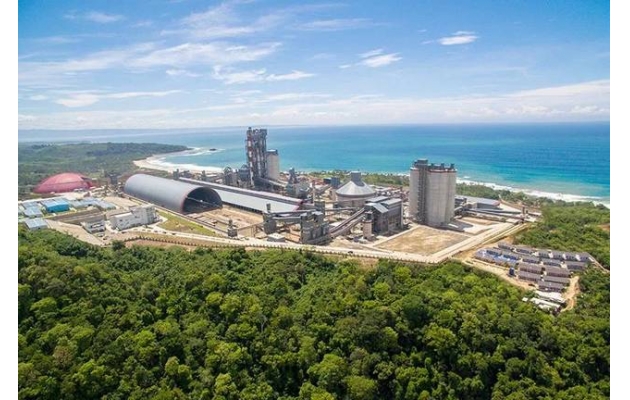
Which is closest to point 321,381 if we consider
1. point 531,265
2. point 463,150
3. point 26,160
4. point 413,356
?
point 413,356

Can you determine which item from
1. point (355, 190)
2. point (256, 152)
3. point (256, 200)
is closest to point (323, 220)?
point (355, 190)

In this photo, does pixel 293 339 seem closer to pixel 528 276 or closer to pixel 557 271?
pixel 528 276

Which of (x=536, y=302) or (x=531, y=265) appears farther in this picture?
(x=531, y=265)

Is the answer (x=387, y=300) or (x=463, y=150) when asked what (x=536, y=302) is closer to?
(x=387, y=300)

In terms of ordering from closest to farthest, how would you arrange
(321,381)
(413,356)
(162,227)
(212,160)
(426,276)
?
(321,381)
(413,356)
(426,276)
(162,227)
(212,160)

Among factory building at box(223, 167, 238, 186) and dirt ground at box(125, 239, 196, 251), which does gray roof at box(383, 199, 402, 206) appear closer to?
dirt ground at box(125, 239, 196, 251)

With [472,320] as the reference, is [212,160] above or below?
above

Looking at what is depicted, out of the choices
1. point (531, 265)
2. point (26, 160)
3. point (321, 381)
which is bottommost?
point (321, 381)
